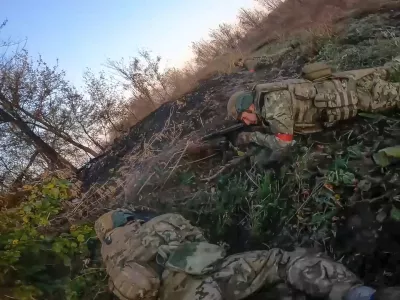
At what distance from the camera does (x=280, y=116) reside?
13.4 ft

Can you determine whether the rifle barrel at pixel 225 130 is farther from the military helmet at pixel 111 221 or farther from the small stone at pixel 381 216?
the small stone at pixel 381 216

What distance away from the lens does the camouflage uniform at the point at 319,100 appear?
13.5 feet

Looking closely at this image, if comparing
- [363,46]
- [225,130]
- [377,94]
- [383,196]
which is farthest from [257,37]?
[383,196]

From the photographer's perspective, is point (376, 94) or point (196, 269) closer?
point (196, 269)

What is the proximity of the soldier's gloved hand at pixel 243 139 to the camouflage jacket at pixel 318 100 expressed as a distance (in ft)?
1.33

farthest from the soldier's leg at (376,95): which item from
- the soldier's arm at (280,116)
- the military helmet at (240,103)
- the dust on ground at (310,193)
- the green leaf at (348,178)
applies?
the military helmet at (240,103)

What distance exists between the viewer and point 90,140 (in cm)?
1332

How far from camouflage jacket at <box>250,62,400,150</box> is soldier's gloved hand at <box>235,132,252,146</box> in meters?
0.41

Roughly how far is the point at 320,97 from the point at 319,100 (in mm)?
27

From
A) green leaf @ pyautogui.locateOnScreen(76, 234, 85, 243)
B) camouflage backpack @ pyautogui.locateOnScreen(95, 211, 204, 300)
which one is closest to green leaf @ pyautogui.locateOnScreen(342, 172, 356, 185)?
camouflage backpack @ pyautogui.locateOnScreen(95, 211, 204, 300)

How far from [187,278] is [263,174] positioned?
1647 millimetres

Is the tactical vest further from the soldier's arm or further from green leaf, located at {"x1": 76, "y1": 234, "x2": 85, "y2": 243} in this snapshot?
green leaf, located at {"x1": 76, "y1": 234, "x2": 85, "y2": 243}

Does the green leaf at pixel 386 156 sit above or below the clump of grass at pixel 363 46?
below

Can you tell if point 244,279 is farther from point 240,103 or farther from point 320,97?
point 320,97
